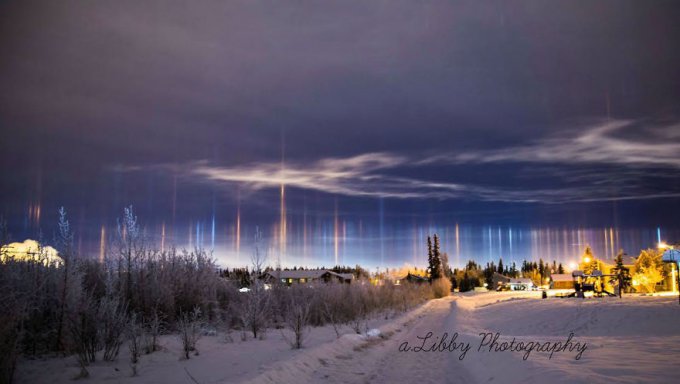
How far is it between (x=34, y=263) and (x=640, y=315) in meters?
23.2

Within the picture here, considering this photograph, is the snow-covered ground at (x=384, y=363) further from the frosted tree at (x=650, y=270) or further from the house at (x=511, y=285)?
the house at (x=511, y=285)

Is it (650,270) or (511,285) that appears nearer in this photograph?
(650,270)

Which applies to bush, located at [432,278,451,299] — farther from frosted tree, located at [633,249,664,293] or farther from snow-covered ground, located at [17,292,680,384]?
snow-covered ground, located at [17,292,680,384]

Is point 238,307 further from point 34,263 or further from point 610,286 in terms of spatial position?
point 610,286

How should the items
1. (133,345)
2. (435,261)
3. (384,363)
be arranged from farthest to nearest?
(435,261) → (384,363) → (133,345)

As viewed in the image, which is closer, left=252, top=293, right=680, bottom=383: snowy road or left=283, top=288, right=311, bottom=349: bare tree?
left=252, top=293, right=680, bottom=383: snowy road

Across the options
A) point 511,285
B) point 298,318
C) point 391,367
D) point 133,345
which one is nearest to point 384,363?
point 391,367

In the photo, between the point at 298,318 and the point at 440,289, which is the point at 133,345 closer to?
the point at 298,318

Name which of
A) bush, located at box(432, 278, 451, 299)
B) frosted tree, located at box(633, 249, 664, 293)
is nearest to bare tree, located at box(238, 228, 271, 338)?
frosted tree, located at box(633, 249, 664, 293)

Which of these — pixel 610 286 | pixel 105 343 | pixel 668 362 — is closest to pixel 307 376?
pixel 105 343

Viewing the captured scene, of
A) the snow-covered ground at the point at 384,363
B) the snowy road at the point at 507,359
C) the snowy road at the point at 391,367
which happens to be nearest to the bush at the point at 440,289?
the snowy road at the point at 507,359

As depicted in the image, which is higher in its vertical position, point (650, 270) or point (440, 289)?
point (650, 270)

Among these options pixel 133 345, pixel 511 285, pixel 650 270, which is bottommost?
pixel 511 285

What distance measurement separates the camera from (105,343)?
12.2m
